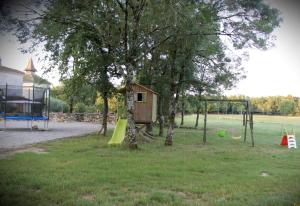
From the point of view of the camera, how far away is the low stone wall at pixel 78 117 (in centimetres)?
2958

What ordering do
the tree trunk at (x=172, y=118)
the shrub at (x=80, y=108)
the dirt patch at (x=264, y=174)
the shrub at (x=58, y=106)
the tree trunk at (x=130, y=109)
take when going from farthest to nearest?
the shrub at (x=58, y=106) < the shrub at (x=80, y=108) < the tree trunk at (x=172, y=118) < the tree trunk at (x=130, y=109) < the dirt patch at (x=264, y=174)

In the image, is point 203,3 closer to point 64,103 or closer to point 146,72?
point 146,72

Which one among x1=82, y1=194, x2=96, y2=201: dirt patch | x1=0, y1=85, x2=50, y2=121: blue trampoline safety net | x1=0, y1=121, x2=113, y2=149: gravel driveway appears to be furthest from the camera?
x1=0, y1=85, x2=50, y2=121: blue trampoline safety net

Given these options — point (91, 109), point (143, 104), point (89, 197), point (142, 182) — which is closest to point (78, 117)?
point (91, 109)

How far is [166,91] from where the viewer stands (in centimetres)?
1919

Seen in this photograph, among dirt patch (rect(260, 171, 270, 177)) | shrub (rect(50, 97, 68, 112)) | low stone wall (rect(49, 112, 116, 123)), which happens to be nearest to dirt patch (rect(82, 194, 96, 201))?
dirt patch (rect(260, 171, 270, 177))

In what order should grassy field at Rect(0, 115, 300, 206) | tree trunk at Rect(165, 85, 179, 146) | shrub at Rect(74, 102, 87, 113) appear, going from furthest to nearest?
shrub at Rect(74, 102, 87, 113), tree trunk at Rect(165, 85, 179, 146), grassy field at Rect(0, 115, 300, 206)

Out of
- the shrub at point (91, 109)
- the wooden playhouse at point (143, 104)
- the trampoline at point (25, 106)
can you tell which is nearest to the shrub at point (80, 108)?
the shrub at point (91, 109)

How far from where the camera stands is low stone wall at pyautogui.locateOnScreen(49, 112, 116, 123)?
2958cm

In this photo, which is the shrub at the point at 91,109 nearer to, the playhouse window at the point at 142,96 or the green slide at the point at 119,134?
the playhouse window at the point at 142,96

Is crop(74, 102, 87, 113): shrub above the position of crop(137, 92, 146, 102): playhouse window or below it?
below

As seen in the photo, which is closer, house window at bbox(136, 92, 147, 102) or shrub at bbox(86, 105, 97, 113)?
house window at bbox(136, 92, 147, 102)

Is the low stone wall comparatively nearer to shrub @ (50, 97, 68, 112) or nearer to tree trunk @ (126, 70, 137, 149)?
shrub @ (50, 97, 68, 112)

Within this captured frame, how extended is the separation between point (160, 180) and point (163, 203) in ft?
4.90
